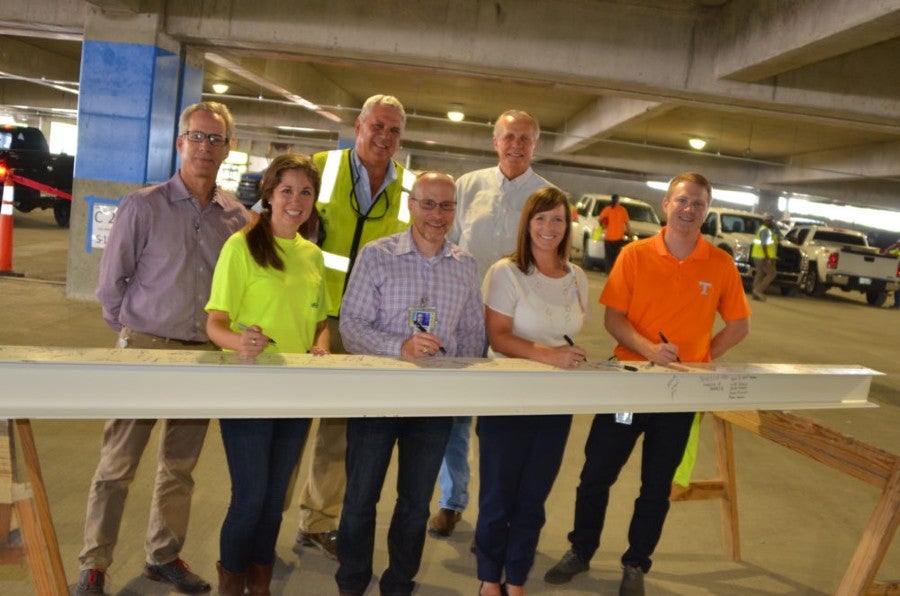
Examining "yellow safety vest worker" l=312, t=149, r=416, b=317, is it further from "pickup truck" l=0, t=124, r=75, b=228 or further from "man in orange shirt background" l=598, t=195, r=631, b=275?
"pickup truck" l=0, t=124, r=75, b=228

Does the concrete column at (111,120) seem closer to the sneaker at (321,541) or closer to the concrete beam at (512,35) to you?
the concrete beam at (512,35)

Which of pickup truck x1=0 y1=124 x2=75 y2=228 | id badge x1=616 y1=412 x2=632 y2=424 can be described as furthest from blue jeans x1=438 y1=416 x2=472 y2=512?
pickup truck x1=0 y1=124 x2=75 y2=228

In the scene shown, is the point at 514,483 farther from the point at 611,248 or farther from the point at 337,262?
the point at 611,248

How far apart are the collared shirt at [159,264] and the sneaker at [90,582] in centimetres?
93

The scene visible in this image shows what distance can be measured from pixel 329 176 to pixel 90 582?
191cm

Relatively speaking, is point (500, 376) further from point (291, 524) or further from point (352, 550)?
point (291, 524)

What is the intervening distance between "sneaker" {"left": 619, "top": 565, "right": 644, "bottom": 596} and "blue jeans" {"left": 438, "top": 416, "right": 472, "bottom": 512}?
93 centimetres

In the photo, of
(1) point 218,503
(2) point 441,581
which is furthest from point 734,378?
(1) point 218,503

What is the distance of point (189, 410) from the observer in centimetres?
250

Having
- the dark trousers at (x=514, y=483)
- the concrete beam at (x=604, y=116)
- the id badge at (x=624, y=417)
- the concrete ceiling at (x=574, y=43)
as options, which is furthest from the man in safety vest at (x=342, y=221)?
the concrete beam at (x=604, y=116)

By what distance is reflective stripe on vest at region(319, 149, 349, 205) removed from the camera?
3.80m

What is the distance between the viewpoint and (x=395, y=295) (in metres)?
3.12

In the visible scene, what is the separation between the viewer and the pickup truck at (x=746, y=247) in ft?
60.3

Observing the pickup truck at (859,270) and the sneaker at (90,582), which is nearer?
the sneaker at (90,582)
